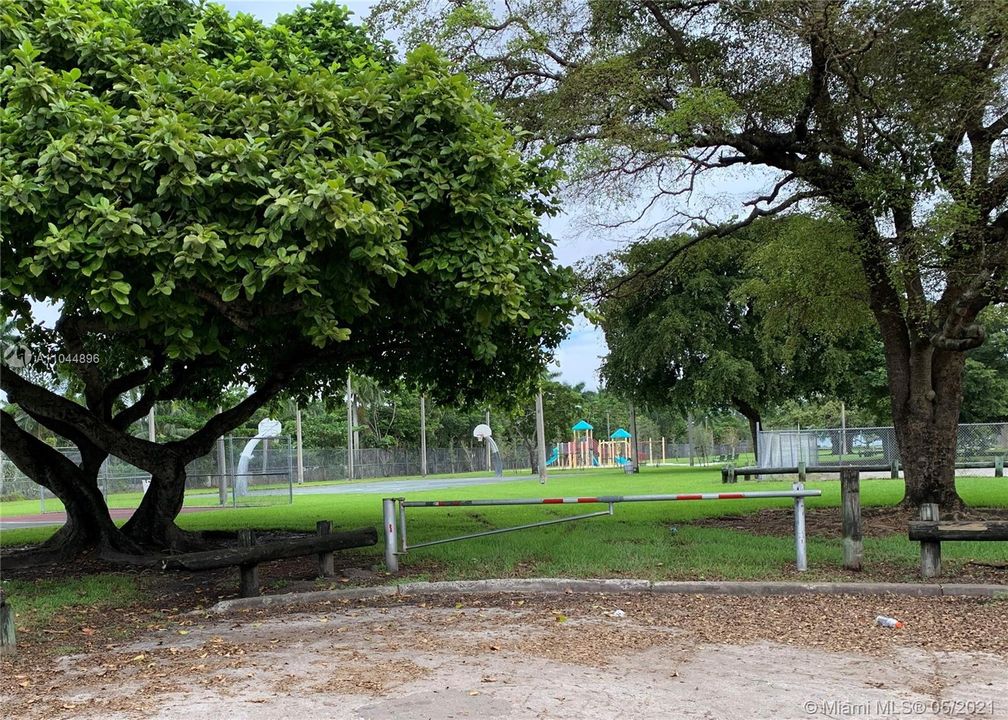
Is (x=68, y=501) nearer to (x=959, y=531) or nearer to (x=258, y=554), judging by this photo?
(x=258, y=554)

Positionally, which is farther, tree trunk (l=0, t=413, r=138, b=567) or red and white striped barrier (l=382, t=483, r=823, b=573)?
tree trunk (l=0, t=413, r=138, b=567)

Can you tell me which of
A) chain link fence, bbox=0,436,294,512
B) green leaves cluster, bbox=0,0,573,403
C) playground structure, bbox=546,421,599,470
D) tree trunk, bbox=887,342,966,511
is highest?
green leaves cluster, bbox=0,0,573,403

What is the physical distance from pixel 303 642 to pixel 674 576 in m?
3.82

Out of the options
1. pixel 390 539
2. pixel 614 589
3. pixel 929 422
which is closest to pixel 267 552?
pixel 390 539

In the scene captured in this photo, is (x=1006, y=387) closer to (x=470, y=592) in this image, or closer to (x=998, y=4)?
(x=998, y=4)

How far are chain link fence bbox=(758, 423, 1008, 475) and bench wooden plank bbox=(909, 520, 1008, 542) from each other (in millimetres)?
20304

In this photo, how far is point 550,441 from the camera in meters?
74.1

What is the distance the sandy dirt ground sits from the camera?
5.08m

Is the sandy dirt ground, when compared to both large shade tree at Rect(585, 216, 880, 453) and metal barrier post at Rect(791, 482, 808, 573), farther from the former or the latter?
large shade tree at Rect(585, 216, 880, 453)

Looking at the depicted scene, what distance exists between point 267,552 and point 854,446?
1026 inches

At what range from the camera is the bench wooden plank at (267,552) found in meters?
8.56

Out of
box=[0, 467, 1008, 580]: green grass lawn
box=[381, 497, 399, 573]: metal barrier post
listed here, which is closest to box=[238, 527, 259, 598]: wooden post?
box=[381, 497, 399, 573]: metal barrier post

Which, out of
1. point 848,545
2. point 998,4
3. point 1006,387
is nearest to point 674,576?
point 848,545

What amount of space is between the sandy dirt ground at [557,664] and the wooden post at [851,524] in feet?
3.57
